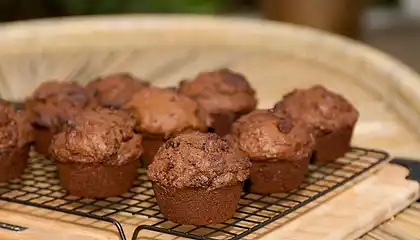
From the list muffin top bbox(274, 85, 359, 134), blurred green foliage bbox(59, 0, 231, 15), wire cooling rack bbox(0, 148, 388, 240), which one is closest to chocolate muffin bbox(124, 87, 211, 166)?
wire cooling rack bbox(0, 148, 388, 240)

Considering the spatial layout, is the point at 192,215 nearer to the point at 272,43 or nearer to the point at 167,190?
the point at 167,190

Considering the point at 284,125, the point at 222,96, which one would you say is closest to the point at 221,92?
the point at 222,96

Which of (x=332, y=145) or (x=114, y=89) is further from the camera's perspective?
(x=114, y=89)

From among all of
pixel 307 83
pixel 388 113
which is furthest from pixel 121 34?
pixel 388 113

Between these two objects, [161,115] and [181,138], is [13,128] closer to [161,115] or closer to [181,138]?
[161,115]

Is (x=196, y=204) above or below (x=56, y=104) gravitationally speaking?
below
